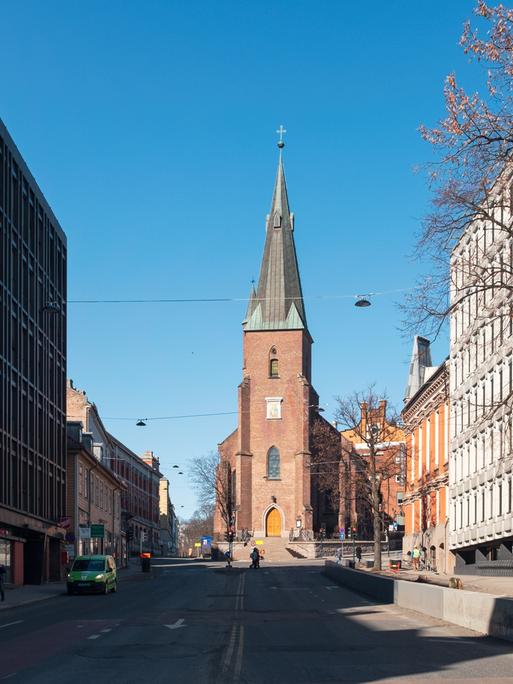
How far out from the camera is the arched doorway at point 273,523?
334 feet

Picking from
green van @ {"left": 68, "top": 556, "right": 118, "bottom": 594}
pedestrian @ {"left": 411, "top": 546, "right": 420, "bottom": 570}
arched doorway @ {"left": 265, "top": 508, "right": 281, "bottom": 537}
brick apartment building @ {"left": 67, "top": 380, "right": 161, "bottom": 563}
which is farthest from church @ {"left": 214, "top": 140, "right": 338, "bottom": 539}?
green van @ {"left": 68, "top": 556, "right": 118, "bottom": 594}

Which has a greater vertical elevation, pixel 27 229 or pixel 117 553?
pixel 27 229

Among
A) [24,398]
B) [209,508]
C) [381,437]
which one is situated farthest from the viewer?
[209,508]

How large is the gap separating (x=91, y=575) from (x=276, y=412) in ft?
210

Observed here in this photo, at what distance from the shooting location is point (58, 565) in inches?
2277

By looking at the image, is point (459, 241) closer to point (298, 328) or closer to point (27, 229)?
point (27, 229)

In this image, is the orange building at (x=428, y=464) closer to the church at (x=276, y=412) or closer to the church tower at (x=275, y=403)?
the church at (x=276, y=412)

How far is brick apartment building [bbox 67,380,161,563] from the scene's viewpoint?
3292 inches

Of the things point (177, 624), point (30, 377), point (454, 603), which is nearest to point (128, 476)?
point (30, 377)

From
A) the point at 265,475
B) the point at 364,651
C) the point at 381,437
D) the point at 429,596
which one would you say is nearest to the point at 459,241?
the point at 364,651

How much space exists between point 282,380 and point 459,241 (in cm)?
8633

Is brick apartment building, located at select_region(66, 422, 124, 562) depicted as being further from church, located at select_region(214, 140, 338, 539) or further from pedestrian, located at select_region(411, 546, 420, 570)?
church, located at select_region(214, 140, 338, 539)

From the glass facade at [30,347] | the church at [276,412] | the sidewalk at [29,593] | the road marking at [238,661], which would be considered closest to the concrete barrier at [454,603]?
the road marking at [238,661]

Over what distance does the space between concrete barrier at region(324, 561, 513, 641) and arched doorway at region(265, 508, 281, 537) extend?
214ft
